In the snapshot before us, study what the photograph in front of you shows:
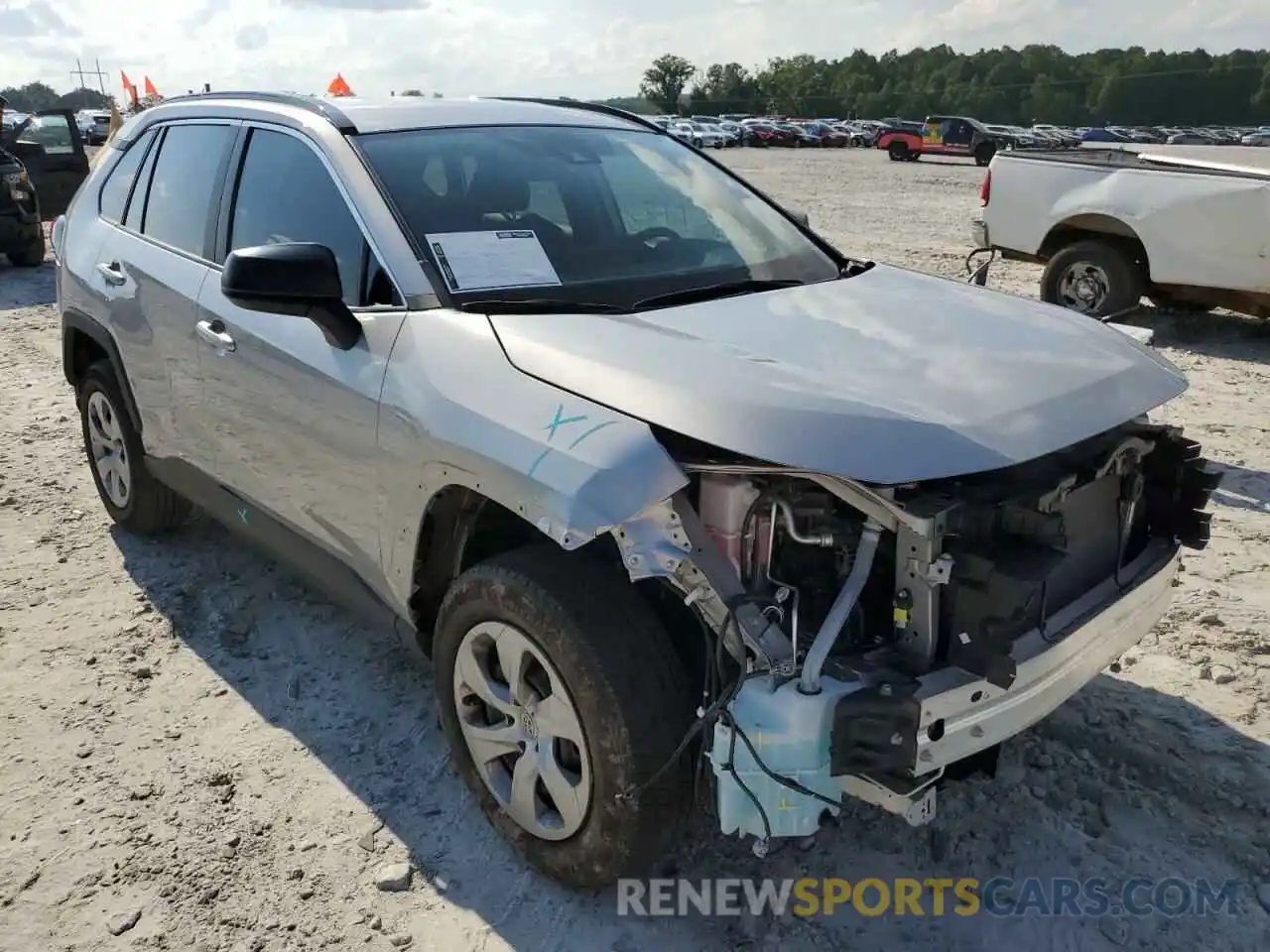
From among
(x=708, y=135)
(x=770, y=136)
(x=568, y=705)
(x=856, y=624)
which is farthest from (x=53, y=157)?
(x=770, y=136)

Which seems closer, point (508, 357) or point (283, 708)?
point (508, 357)

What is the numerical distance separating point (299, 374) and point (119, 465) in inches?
85.0

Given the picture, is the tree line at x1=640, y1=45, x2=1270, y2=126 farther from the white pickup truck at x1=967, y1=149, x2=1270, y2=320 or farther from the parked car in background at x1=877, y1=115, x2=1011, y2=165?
the white pickup truck at x1=967, y1=149, x2=1270, y2=320

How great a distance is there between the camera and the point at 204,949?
263cm

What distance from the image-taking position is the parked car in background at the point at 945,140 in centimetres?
3978

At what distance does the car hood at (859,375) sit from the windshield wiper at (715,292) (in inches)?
2.9

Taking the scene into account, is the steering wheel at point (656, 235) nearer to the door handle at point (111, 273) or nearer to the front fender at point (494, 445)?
the front fender at point (494, 445)

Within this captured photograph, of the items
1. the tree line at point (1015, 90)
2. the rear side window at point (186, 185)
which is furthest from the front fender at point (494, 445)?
the tree line at point (1015, 90)

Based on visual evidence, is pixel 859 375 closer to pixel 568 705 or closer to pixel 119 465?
pixel 568 705

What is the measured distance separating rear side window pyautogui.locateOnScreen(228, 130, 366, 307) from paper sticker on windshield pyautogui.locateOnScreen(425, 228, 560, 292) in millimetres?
273

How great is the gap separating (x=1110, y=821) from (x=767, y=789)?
131 centimetres

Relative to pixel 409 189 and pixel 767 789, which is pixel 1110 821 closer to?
pixel 767 789

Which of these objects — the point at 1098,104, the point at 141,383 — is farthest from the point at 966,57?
the point at 141,383

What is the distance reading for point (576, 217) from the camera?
132 inches
